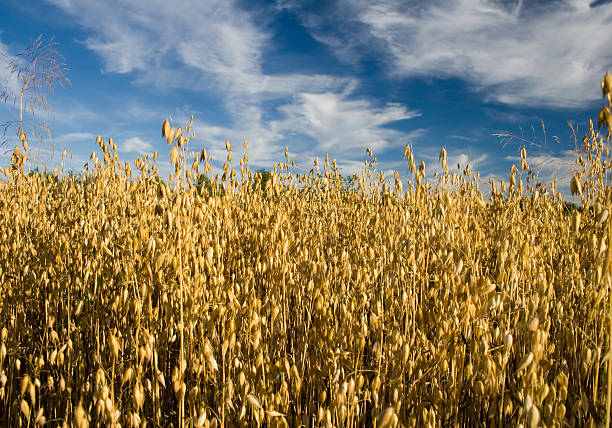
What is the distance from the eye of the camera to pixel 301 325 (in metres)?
2.07

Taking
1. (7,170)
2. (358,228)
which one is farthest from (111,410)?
(7,170)

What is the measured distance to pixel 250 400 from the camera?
1.10 metres

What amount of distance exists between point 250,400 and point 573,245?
2.79 meters

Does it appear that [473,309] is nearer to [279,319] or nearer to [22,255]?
[279,319]

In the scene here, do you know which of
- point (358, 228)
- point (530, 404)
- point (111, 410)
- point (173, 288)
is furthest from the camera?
point (358, 228)

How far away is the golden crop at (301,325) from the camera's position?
4.06ft

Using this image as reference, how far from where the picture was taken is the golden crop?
1.24 meters

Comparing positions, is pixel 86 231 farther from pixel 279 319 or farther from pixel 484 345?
pixel 484 345

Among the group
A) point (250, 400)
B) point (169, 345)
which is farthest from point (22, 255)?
point (250, 400)

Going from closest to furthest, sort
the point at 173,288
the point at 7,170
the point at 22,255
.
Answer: the point at 173,288 < the point at 22,255 < the point at 7,170

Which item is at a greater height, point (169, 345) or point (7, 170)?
point (7, 170)

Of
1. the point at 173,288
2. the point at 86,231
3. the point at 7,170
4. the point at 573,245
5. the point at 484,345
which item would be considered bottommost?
Answer: the point at 484,345

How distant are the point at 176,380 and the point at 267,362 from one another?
0.35 m

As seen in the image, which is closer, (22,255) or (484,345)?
(484,345)
